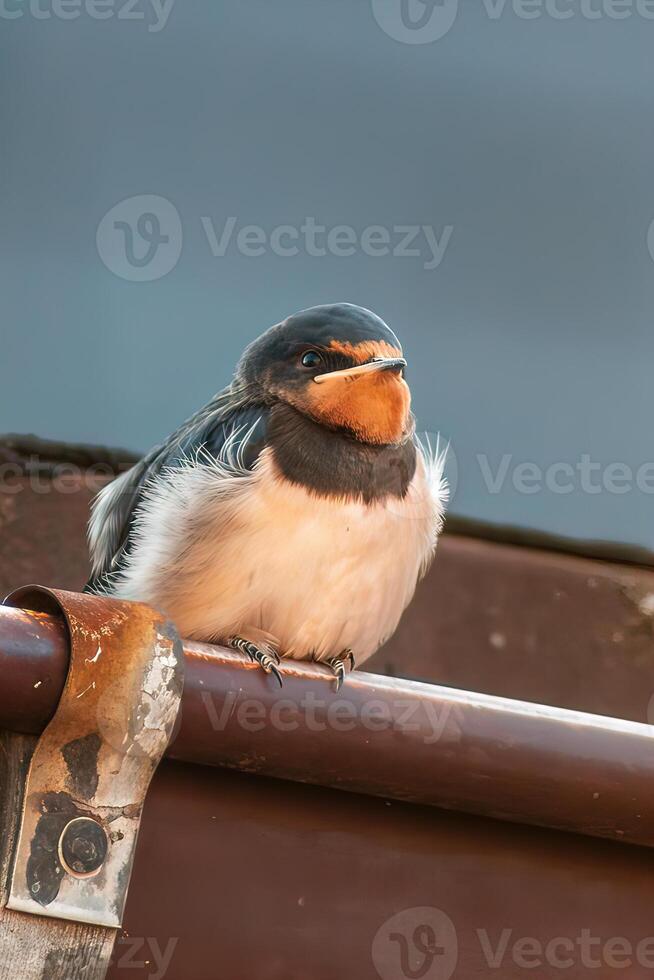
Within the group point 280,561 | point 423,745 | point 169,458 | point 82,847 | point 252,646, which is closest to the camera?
point 82,847

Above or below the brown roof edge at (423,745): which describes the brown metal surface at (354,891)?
below

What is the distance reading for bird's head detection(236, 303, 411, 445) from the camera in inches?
89.4

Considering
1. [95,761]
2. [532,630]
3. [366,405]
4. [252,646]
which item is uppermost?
[366,405]

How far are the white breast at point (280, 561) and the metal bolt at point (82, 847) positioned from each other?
3.78 feet

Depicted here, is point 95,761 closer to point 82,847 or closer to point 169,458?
point 82,847

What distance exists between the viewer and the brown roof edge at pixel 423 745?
3.94ft

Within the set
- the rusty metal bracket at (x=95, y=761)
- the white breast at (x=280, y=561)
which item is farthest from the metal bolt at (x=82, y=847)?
the white breast at (x=280, y=561)

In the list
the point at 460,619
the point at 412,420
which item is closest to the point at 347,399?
the point at 412,420

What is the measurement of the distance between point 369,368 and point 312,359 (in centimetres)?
17

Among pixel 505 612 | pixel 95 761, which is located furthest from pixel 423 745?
pixel 505 612

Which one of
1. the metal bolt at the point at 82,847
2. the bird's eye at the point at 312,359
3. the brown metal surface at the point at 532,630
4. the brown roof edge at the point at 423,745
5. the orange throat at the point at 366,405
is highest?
the bird's eye at the point at 312,359

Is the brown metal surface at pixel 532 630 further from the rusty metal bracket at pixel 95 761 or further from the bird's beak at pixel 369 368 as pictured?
the rusty metal bracket at pixel 95 761

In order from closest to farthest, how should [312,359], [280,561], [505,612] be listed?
[280,561]
[312,359]
[505,612]

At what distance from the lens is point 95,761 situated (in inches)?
43.3
